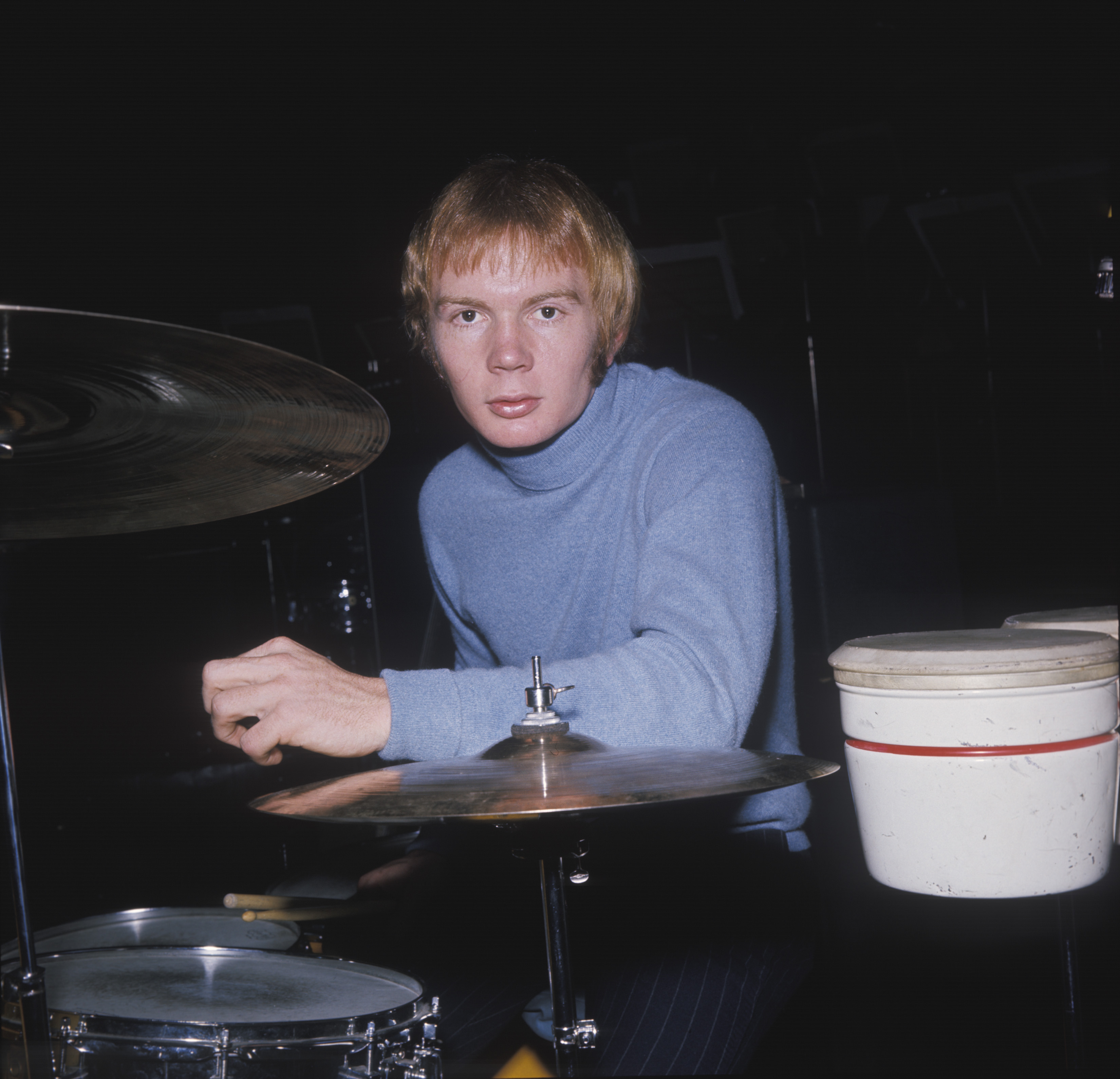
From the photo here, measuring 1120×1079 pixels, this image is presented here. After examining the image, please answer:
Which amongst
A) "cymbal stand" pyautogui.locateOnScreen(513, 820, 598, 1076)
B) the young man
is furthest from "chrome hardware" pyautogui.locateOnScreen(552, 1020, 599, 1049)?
the young man

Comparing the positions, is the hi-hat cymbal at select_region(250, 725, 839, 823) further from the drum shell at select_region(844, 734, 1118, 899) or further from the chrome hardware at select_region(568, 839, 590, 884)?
the drum shell at select_region(844, 734, 1118, 899)

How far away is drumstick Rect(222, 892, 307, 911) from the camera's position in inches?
46.8

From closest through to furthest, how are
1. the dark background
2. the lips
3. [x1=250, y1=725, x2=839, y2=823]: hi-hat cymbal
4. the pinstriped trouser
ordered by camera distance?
[x1=250, y1=725, x2=839, y2=823]: hi-hat cymbal
the pinstriped trouser
the lips
the dark background

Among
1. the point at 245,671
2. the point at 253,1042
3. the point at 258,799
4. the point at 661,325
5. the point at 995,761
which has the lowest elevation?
the point at 253,1042

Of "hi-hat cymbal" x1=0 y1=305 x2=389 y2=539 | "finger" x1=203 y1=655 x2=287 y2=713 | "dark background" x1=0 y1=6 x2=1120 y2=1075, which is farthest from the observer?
"dark background" x1=0 y1=6 x2=1120 y2=1075

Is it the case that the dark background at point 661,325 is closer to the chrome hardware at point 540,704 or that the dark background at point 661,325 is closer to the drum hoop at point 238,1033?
the drum hoop at point 238,1033

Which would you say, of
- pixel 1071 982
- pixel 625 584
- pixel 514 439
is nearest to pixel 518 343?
pixel 514 439

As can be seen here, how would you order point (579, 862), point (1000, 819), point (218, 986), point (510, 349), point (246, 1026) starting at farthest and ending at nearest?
1. point (510, 349)
2. point (1000, 819)
3. point (218, 986)
4. point (579, 862)
5. point (246, 1026)

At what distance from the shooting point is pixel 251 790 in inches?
142

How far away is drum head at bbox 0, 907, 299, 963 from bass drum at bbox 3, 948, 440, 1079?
0.18 meters

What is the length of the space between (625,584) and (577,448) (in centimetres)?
22

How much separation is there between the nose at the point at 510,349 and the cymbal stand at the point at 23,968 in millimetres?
704

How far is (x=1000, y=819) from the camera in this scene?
4.02 feet

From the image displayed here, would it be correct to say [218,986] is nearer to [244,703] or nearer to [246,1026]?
[246,1026]
